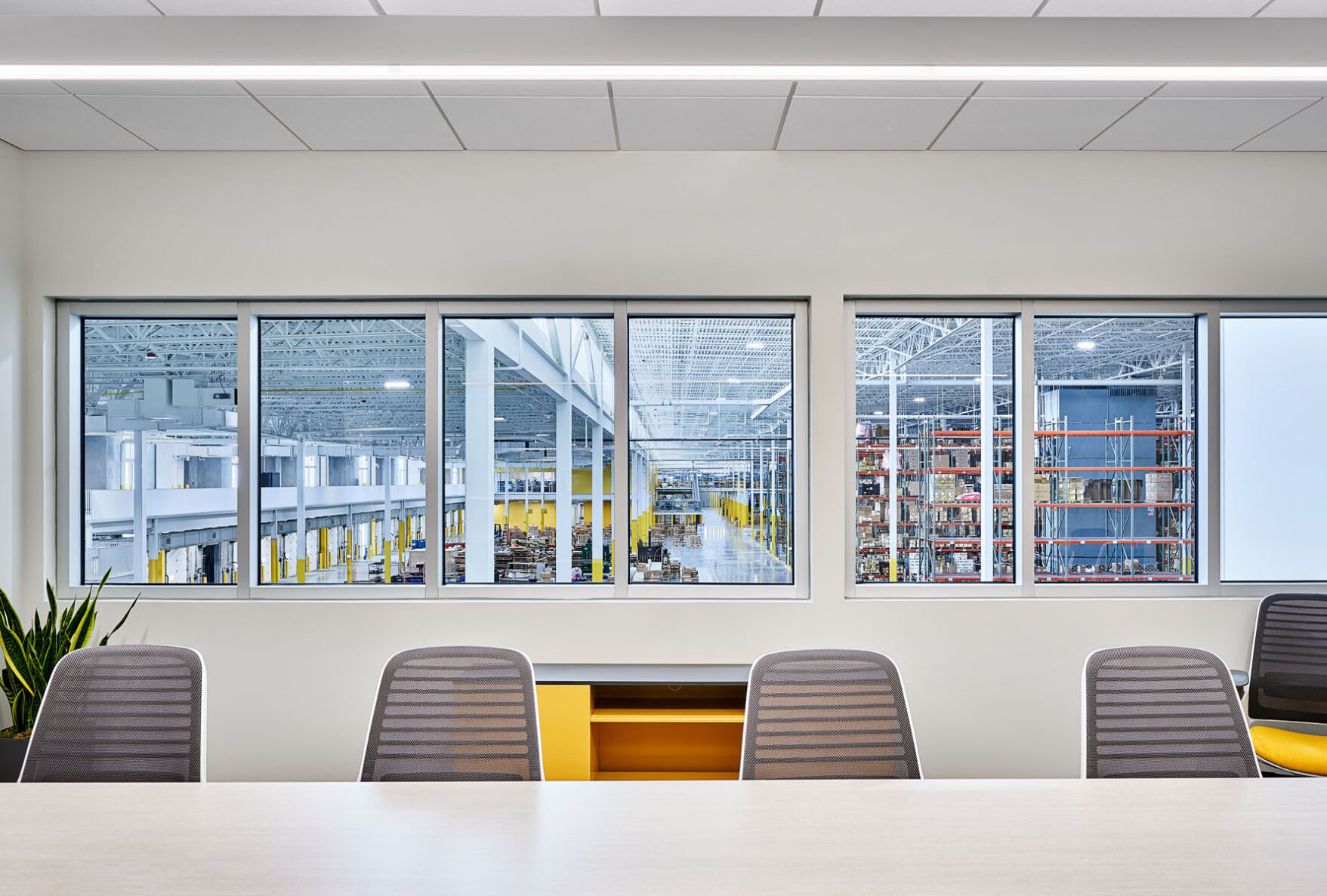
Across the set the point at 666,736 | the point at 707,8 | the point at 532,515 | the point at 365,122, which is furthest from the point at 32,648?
the point at 707,8

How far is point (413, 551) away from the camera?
368 centimetres

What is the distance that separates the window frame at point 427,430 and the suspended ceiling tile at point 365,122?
0.69 m

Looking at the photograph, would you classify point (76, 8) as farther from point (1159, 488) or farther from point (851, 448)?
point (1159, 488)

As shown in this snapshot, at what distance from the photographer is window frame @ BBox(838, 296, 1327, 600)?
357 cm

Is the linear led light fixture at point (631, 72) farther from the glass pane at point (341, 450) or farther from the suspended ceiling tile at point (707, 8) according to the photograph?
the glass pane at point (341, 450)

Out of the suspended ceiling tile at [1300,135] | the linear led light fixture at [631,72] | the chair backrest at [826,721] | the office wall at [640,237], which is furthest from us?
the office wall at [640,237]

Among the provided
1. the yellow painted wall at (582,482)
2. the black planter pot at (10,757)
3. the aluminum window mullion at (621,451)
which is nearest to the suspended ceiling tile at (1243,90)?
the aluminum window mullion at (621,451)

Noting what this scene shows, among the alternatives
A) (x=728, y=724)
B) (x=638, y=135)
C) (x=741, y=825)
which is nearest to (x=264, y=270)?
(x=638, y=135)

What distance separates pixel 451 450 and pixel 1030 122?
2.98 metres

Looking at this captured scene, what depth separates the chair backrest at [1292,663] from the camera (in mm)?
3254

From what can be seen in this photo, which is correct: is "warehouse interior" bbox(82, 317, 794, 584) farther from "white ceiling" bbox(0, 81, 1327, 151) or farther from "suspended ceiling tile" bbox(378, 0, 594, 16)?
"suspended ceiling tile" bbox(378, 0, 594, 16)

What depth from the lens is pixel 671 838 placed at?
1536 mm

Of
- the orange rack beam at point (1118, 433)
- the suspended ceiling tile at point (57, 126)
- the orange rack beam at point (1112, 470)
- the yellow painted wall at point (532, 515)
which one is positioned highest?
the suspended ceiling tile at point (57, 126)

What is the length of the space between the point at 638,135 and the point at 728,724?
2657 mm
